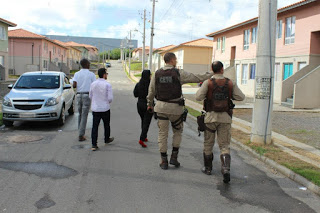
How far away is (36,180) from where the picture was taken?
16.3ft

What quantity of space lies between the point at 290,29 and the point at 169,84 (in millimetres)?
17752

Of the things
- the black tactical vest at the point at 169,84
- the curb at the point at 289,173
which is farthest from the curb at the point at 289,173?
the black tactical vest at the point at 169,84

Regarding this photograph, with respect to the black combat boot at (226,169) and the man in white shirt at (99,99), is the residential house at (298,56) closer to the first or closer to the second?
the man in white shirt at (99,99)

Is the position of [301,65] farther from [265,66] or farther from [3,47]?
[3,47]

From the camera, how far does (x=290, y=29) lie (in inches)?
813

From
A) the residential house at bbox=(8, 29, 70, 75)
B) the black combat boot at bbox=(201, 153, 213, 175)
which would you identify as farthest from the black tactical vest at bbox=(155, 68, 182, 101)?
the residential house at bbox=(8, 29, 70, 75)

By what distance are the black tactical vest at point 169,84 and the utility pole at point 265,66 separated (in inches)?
114

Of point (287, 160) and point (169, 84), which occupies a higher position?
point (169, 84)

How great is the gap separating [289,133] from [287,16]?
1329cm

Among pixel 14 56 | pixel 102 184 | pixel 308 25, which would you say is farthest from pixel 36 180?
pixel 14 56

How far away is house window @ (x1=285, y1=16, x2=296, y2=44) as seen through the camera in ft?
66.5

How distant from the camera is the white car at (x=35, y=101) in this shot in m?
9.15

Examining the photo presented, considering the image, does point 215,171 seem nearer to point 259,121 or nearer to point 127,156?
point 127,156

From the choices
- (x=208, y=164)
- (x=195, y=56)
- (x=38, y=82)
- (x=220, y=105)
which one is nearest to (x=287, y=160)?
(x=208, y=164)
